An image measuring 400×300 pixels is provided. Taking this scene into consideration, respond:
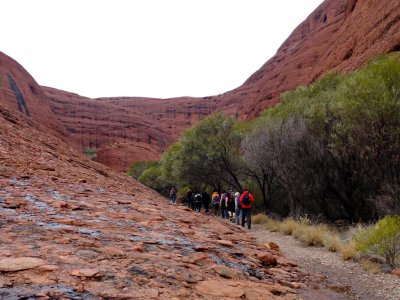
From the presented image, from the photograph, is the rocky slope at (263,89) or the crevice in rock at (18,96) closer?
the rocky slope at (263,89)

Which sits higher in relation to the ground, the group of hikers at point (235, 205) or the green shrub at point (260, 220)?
the group of hikers at point (235, 205)

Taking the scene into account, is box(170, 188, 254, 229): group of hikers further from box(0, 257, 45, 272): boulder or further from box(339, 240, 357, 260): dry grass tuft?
box(0, 257, 45, 272): boulder

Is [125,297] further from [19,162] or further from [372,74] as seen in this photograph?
[372,74]

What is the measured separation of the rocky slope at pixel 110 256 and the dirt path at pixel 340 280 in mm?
423

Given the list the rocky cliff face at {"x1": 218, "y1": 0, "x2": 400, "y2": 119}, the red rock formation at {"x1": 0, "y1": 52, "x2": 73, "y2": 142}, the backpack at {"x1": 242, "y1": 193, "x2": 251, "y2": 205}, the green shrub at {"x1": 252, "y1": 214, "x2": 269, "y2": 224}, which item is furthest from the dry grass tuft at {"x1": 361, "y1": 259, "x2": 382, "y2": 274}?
the red rock formation at {"x1": 0, "y1": 52, "x2": 73, "y2": 142}

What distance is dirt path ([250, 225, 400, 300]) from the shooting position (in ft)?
19.3

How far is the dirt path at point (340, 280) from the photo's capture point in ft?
19.3

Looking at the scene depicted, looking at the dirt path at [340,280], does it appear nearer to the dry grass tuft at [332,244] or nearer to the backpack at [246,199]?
the dry grass tuft at [332,244]

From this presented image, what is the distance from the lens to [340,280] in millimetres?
6941

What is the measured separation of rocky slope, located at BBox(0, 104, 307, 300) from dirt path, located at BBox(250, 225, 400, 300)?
423 millimetres

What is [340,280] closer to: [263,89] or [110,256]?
[110,256]

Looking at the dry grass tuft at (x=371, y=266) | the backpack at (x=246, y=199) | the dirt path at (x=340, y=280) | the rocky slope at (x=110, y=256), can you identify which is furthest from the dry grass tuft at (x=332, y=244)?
the backpack at (x=246, y=199)

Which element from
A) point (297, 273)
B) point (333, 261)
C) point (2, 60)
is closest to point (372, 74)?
point (333, 261)

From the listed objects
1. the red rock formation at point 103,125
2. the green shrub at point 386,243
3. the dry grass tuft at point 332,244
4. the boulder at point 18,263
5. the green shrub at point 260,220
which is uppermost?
the red rock formation at point 103,125
